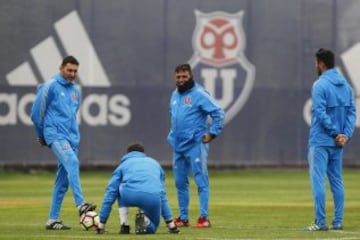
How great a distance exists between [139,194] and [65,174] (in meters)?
1.96

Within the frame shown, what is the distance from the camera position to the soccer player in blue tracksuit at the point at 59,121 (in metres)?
16.3

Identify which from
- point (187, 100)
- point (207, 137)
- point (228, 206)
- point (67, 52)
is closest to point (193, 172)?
point (207, 137)

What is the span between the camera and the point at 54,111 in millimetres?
16375

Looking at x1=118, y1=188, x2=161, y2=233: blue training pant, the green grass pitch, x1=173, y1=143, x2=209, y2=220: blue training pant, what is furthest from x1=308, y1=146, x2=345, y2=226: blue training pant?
x1=118, y1=188, x2=161, y2=233: blue training pant

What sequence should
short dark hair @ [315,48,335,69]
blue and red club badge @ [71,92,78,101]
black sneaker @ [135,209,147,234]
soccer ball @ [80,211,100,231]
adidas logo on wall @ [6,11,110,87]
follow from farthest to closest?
adidas logo on wall @ [6,11,110,87], blue and red club badge @ [71,92,78,101], short dark hair @ [315,48,335,69], soccer ball @ [80,211,100,231], black sneaker @ [135,209,147,234]

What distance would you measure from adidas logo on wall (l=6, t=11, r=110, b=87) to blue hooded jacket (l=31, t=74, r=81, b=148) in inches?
580

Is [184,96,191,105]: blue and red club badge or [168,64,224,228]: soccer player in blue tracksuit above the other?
[184,96,191,105]: blue and red club badge

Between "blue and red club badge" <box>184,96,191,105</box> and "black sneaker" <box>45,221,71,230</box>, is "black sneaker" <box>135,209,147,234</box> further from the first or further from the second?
"blue and red club badge" <box>184,96,191,105</box>

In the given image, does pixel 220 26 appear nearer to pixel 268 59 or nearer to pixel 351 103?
pixel 268 59

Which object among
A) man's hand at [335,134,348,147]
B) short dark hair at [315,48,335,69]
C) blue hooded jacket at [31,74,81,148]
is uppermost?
short dark hair at [315,48,335,69]

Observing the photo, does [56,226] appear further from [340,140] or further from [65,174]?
[340,140]

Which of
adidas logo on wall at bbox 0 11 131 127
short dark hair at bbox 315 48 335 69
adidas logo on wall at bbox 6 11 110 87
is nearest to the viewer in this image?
short dark hair at bbox 315 48 335 69

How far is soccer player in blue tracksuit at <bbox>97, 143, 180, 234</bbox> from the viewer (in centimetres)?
1474

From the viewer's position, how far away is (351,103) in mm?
16031
